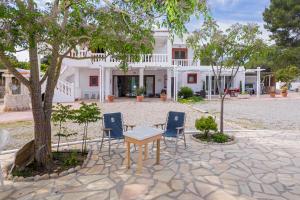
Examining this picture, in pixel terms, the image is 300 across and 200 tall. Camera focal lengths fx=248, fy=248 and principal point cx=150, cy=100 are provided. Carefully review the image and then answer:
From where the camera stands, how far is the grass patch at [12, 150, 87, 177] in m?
4.90

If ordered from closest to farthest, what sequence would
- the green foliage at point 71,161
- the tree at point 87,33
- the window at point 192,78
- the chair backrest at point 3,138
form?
the chair backrest at point 3,138, the tree at point 87,33, the green foliage at point 71,161, the window at point 192,78

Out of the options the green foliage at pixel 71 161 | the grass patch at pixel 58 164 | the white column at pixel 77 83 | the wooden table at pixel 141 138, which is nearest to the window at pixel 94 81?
the white column at pixel 77 83

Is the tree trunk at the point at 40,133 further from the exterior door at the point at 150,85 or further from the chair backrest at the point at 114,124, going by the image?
the exterior door at the point at 150,85

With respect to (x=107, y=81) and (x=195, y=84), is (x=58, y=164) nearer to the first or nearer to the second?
(x=107, y=81)

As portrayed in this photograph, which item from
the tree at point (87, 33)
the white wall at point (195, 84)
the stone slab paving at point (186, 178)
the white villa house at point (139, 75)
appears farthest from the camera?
the white wall at point (195, 84)

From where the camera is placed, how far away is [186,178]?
4680 millimetres

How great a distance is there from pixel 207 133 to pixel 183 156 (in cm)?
213

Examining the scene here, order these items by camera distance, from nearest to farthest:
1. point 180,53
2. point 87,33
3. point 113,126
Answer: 1. point 87,33
2. point 113,126
3. point 180,53

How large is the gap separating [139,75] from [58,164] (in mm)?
16870

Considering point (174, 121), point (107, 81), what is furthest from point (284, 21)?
point (174, 121)

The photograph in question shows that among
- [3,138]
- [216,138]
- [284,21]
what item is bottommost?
[216,138]

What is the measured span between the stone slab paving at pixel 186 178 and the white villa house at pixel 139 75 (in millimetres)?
13333

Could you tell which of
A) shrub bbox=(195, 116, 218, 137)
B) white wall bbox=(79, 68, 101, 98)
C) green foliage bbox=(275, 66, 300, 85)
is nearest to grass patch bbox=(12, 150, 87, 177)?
shrub bbox=(195, 116, 218, 137)

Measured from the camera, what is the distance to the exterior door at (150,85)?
2453 cm
